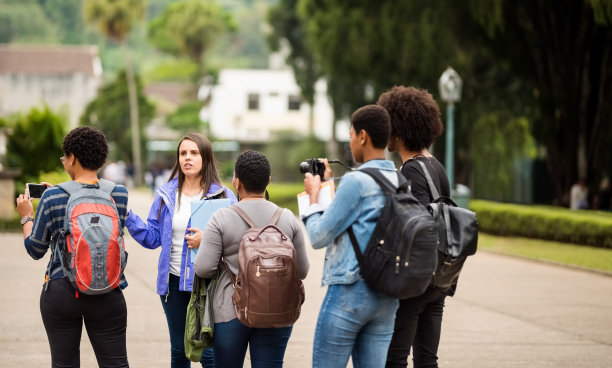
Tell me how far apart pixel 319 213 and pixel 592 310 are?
7450mm

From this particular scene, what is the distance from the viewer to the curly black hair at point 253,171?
4.76 metres

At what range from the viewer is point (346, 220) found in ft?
14.5

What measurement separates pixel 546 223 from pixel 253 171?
16620mm

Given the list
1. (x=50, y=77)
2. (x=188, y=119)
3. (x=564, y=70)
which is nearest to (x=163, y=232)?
(x=564, y=70)

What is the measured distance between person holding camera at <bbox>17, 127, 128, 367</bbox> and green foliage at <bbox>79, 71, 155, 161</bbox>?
55052 millimetres

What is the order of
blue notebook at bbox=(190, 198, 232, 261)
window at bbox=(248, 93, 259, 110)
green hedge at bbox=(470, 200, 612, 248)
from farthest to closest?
window at bbox=(248, 93, 259, 110) < green hedge at bbox=(470, 200, 612, 248) < blue notebook at bbox=(190, 198, 232, 261)

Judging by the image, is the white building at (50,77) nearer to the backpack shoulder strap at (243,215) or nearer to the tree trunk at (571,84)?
the tree trunk at (571,84)

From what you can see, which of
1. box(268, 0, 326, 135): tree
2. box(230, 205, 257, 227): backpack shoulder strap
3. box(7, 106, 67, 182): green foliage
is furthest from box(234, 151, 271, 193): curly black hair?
box(268, 0, 326, 135): tree

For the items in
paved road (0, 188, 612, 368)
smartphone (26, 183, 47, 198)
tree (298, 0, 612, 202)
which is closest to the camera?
smartphone (26, 183, 47, 198)

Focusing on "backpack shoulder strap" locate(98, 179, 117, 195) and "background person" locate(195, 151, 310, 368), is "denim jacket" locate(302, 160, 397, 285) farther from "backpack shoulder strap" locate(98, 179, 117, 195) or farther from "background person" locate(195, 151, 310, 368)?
"backpack shoulder strap" locate(98, 179, 117, 195)

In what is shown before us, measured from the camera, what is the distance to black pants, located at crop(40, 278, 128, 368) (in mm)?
4832

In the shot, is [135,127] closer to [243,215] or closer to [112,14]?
[112,14]

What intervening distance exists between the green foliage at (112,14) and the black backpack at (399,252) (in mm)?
59042

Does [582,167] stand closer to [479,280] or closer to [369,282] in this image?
[479,280]
